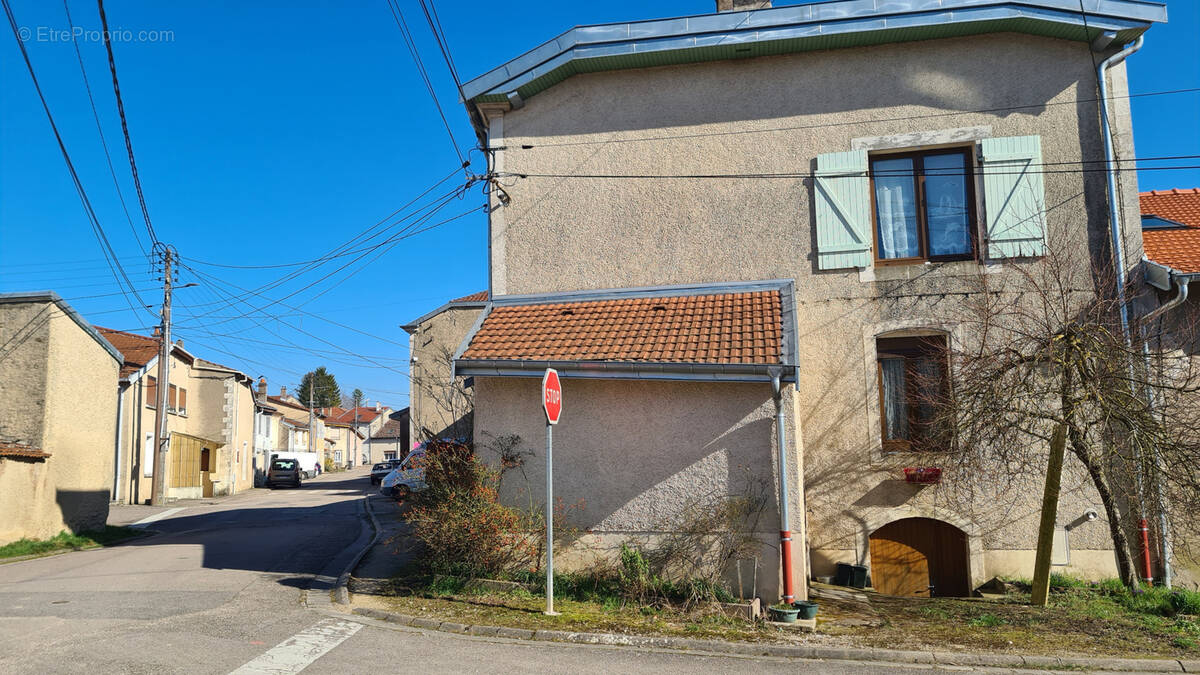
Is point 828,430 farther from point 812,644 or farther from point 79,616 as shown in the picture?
point 79,616

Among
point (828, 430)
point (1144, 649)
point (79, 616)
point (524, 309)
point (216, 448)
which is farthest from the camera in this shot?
point (216, 448)

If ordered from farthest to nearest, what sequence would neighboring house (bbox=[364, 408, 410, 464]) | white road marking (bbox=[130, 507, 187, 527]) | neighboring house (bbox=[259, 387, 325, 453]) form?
1. neighboring house (bbox=[364, 408, 410, 464])
2. neighboring house (bbox=[259, 387, 325, 453])
3. white road marking (bbox=[130, 507, 187, 527])

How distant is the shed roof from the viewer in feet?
30.9

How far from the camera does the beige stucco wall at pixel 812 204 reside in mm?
10805

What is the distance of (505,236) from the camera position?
12.5 metres

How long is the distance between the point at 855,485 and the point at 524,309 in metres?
5.34

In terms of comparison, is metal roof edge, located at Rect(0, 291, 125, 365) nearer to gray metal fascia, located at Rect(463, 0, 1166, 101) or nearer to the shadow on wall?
the shadow on wall

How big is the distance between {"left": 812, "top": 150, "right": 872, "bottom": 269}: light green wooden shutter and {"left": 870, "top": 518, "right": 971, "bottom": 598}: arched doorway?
A: 3.73 metres

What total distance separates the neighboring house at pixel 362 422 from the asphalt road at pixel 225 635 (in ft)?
240

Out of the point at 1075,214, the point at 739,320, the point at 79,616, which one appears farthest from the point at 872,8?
the point at 79,616

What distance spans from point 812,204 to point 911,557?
202 inches

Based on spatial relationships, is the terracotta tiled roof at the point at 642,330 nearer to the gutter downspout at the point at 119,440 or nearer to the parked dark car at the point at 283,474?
the gutter downspout at the point at 119,440

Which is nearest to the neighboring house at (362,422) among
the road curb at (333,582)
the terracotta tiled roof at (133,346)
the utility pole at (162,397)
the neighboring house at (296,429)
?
the neighboring house at (296,429)

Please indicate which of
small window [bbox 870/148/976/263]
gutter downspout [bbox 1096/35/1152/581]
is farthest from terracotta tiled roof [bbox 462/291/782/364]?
gutter downspout [bbox 1096/35/1152/581]
